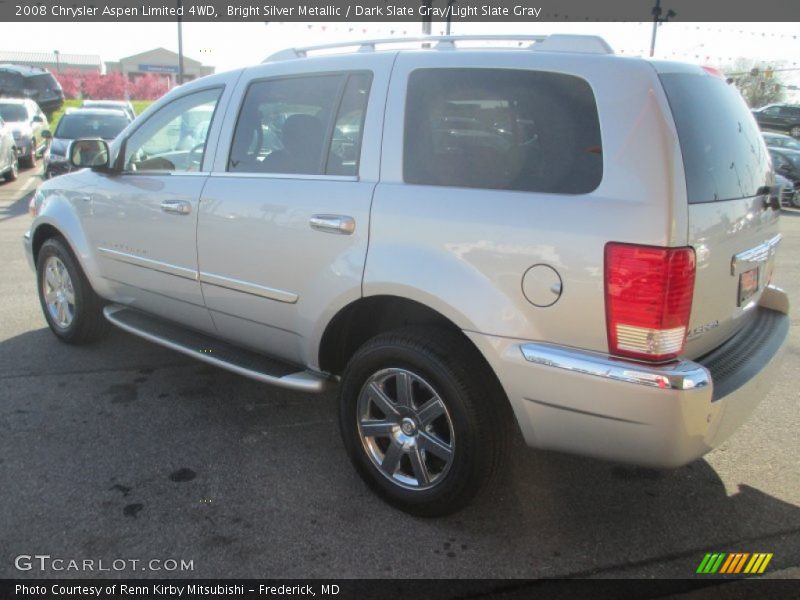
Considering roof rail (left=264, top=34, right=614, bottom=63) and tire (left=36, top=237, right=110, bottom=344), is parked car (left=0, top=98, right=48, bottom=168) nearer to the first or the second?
tire (left=36, top=237, right=110, bottom=344)

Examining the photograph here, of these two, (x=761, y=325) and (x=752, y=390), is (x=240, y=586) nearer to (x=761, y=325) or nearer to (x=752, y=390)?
(x=752, y=390)

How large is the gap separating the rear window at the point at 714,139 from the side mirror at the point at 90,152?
3.47 metres

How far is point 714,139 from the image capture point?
104 inches

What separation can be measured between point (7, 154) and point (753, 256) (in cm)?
1494

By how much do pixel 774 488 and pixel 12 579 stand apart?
3307mm

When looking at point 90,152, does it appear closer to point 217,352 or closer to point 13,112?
point 217,352

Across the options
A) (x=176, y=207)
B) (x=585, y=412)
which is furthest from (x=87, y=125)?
(x=585, y=412)

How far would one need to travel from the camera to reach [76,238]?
180 inches

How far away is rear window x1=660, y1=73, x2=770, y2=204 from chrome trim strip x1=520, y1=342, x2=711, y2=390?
0.60m

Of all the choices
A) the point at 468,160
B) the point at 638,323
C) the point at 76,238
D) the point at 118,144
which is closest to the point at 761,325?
the point at 638,323

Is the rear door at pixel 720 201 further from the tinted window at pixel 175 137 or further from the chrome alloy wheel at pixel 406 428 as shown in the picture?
the tinted window at pixel 175 137

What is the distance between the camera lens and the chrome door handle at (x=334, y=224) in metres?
2.96

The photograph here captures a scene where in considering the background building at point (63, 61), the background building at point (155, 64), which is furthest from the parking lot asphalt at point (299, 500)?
the background building at point (155, 64)

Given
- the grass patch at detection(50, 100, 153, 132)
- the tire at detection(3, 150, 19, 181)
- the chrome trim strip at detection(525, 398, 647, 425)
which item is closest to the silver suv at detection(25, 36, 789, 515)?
the chrome trim strip at detection(525, 398, 647, 425)
